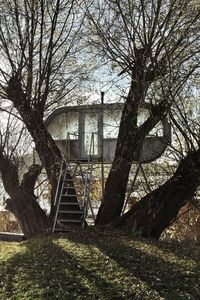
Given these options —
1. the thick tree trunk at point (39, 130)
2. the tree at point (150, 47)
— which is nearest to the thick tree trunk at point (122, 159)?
the tree at point (150, 47)

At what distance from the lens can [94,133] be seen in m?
11.7

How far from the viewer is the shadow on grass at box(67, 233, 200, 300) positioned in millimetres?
5840

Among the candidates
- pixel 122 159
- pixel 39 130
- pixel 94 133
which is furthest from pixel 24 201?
pixel 122 159

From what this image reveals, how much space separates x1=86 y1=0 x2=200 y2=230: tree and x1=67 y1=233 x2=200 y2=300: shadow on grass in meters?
2.67

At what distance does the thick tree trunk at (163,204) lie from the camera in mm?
9992

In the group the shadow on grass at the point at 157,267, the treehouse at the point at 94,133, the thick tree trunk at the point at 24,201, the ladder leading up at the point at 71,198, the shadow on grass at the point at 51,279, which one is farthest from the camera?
the thick tree trunk at the point at 24,201

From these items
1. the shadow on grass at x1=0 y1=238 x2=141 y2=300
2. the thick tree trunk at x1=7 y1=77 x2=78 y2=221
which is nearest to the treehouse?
the thick tree trunk at x1=7 y1=77 x2=78 y2=221

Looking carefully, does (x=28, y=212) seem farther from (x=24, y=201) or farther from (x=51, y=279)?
(x=51, y=279)

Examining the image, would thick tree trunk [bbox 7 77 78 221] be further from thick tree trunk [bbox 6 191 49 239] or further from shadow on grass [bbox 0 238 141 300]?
shadow on grass [bbox 0 238 141 300]

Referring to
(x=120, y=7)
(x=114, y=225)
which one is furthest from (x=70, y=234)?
(x=120, y=7)

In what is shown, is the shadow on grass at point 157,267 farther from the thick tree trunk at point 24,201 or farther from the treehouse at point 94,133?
the treehouse at point 94,133

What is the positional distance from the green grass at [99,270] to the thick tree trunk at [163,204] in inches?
46.4

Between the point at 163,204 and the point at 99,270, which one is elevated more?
the point at 163,204

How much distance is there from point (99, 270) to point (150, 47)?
4.55 metres
